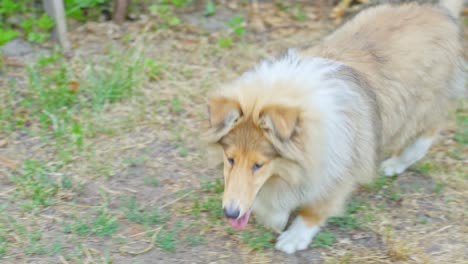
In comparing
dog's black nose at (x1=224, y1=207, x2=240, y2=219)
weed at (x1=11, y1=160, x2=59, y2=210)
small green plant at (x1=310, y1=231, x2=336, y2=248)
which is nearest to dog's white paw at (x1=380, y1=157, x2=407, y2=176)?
small green plant at (x1=310, y1=231, x2=336, y2=248)

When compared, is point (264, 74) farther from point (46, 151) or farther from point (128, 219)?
point (46, 151)

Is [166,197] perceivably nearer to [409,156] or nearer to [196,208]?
[196,208]

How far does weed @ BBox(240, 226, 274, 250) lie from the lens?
12.9ft

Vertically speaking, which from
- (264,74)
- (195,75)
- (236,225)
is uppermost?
(264,74)

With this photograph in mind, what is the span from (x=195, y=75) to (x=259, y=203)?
221 cm

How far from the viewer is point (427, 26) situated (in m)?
4.18

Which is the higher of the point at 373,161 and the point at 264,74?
the point at 264,74

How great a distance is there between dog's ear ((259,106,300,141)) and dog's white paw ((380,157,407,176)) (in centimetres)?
165

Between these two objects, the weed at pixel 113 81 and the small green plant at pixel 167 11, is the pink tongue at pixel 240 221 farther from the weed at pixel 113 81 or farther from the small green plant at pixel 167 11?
the small green plant at pixel 167 11

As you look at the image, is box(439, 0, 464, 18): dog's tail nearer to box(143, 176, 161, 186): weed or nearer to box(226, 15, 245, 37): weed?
box(226, 15, 245, 37): weed

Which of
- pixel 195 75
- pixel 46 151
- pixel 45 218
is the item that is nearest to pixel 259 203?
pixel 45 218

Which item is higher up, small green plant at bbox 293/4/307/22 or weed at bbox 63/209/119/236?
small green plant at bbox 293/4/307/22

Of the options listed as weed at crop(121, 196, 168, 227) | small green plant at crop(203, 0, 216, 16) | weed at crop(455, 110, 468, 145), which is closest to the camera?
weed at crop(121, 196, 168, 227)

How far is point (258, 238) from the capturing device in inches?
157
